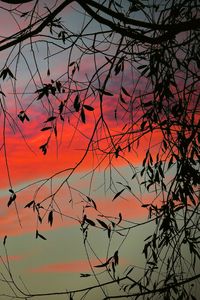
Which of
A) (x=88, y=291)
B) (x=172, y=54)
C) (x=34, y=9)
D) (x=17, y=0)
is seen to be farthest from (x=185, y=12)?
(x=88, y=291)

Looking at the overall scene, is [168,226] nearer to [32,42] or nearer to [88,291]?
[88,291]

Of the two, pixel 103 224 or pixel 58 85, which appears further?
pixel 103 224

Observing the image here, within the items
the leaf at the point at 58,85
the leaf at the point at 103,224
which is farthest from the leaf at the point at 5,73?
the leaf at the point at 103,224

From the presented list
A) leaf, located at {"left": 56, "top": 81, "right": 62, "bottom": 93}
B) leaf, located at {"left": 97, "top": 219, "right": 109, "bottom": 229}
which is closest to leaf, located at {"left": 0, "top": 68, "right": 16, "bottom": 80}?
leaf, located at {"left": 56, "top": 81, "right": 62, "bottom": 93}

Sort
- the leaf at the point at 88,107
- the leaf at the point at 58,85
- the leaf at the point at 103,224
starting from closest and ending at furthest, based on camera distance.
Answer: the leaf at the point at 88,107 < the leaf at the point at 58,85 < the leaf at the point at 103,224

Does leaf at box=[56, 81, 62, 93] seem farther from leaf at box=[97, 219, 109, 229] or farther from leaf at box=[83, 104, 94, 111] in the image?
leaf at box=[97, 219, 109, 229]

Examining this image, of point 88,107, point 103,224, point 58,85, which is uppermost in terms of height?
point 58,85

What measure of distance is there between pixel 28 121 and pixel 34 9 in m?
0.87

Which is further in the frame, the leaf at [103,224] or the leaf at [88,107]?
the leaf at [103,224]

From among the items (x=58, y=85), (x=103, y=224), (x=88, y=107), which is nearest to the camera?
(x=88, y=107)

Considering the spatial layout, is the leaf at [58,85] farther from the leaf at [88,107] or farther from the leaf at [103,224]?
the leaf at [103,224]

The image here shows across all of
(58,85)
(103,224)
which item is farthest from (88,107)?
(103,224)

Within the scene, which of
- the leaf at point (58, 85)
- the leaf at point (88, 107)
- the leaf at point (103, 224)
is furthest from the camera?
the leaf at point (103, 224)

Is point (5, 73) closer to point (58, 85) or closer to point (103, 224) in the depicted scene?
point (58, 85)
